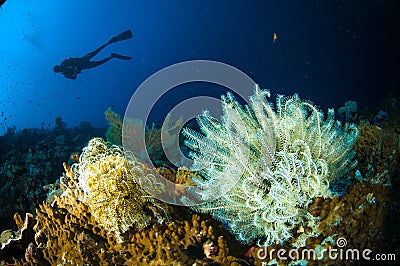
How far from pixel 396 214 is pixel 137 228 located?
9.19 feet

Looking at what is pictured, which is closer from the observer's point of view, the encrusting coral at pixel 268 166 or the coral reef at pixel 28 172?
the encrusting coral at pixel 268 166

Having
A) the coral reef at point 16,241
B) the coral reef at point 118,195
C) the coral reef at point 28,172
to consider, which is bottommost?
the coral reef at point 16,241

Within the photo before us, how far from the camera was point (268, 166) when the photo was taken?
316 centimetres

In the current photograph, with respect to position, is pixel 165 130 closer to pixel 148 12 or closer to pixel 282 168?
pixel 282 168

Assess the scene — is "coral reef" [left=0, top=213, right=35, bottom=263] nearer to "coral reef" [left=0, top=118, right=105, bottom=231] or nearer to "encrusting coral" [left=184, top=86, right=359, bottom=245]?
"encrusting coral" [left=184, top=86, right=359, bottom=245]

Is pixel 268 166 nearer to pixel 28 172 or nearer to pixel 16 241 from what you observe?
pixel 16 241

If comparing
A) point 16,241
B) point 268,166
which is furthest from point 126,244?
point 16,241

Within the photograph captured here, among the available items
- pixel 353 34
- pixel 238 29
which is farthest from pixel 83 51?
pixel 353 34

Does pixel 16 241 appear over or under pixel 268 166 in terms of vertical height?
under

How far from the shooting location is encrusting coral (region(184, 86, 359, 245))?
2.94m

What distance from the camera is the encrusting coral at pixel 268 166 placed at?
294cm

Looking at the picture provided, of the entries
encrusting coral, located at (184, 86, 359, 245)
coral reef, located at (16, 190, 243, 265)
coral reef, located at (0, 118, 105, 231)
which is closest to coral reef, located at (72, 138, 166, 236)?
coral reef, located at (16, 190, 243, 265)

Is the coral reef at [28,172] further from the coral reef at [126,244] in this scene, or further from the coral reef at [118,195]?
the coral reef at [118,195]

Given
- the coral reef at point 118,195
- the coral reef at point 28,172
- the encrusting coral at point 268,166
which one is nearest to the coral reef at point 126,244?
the coral reef at point 118,195
